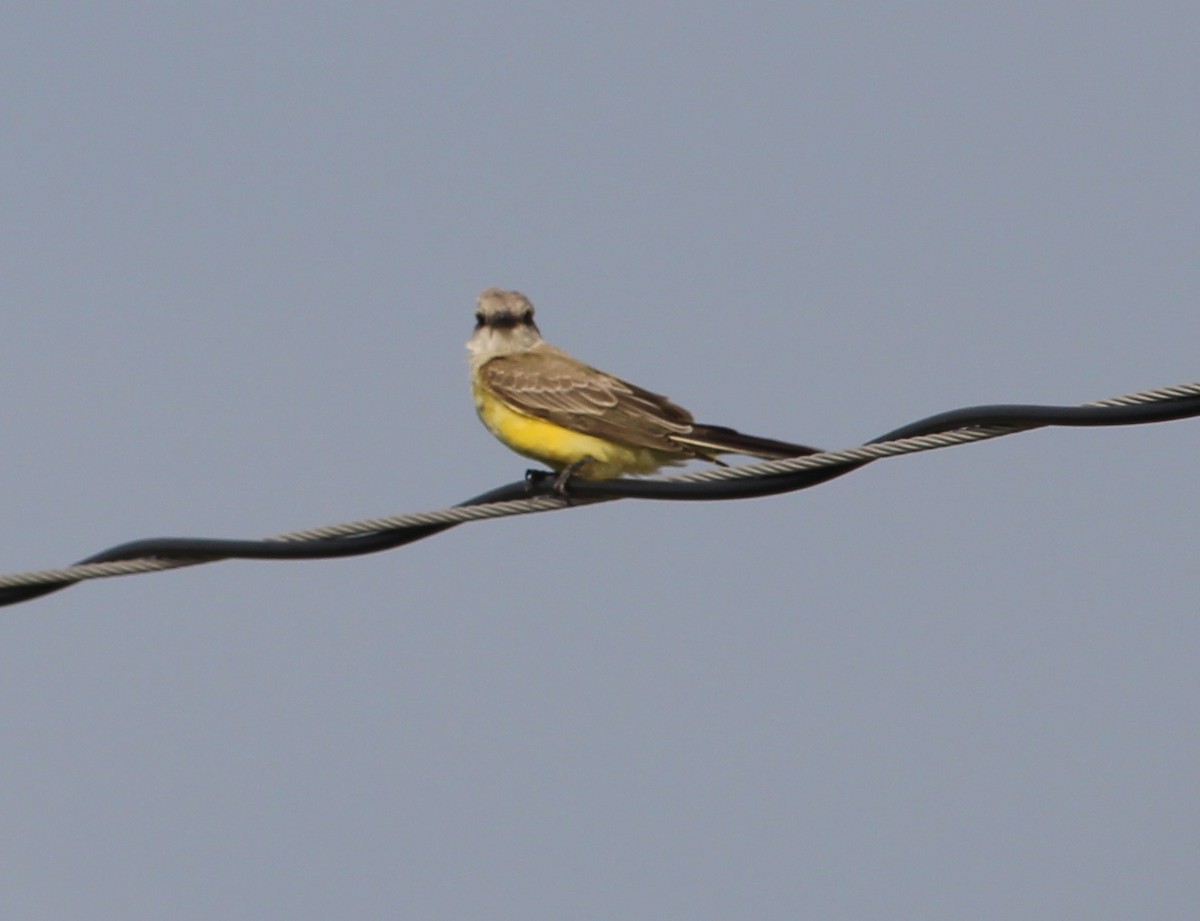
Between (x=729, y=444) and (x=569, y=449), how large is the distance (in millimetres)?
1359

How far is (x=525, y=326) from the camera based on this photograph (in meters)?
14.3

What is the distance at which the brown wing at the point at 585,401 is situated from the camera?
11625mm

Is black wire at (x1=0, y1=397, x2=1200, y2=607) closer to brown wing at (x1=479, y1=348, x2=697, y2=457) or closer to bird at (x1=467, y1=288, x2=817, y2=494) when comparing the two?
bird at (x1=467, y1=288, x2=817, y2=494)

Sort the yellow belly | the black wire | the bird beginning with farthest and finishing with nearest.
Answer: the yellow belly
the bird
the black wire

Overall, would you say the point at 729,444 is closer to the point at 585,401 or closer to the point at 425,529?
the point at 585,401

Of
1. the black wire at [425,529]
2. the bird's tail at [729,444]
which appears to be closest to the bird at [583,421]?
the bird's tail at [729,444]

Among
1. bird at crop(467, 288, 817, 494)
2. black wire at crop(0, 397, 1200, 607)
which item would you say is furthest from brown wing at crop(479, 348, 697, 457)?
black wire at crop(0, 397, 1200, 607)

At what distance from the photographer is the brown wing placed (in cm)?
1162

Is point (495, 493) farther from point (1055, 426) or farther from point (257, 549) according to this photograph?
point (1055, 426)

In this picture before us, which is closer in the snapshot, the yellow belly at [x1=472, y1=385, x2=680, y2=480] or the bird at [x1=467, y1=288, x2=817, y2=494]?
the bird at [x1=467, y1=288, x2=817, y2=494]

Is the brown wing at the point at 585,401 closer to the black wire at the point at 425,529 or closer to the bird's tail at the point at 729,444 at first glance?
the bird's tail at the point at 729,444

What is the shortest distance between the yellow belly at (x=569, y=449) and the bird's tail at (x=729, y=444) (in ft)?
1.17

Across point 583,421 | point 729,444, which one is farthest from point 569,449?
point 729,444

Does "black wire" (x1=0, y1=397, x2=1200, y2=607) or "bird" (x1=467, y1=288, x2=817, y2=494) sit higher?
"bird" (x1=467, y1=288, x2=817, y2=494)
